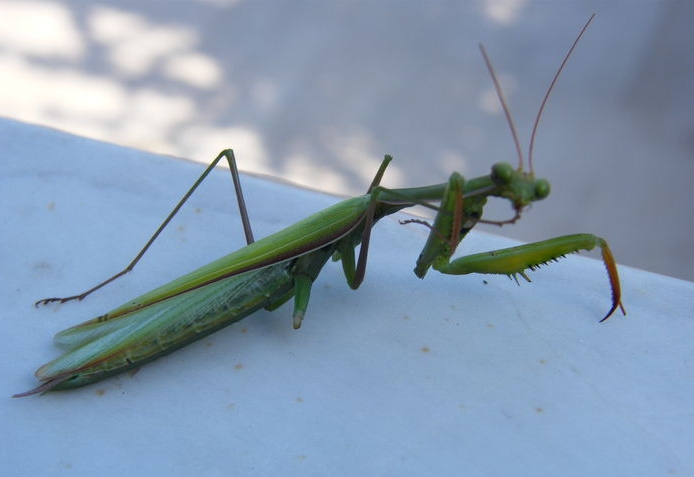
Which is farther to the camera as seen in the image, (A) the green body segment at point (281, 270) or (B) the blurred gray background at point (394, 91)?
(B) the blurred gray background at point (394, 91)

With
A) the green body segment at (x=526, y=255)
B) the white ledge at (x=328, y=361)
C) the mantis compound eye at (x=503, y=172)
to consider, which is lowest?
the white ledge at (x=328, y=361)

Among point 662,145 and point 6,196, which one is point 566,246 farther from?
point 662,145

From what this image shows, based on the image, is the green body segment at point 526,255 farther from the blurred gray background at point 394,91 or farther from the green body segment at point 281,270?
the blurred gray background at point 394,91

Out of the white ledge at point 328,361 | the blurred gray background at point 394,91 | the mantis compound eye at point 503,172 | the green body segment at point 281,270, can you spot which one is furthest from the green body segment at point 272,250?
the blurred gray background at point 394,91

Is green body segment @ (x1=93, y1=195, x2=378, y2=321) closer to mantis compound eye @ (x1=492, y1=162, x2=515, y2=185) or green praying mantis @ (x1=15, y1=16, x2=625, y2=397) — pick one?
green praying mantis @ (x1=15, y1=16, x2=625, y2=397)

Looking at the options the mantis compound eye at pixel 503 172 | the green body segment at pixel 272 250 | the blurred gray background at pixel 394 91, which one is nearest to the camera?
the mantis compound eye at pixel 503 172

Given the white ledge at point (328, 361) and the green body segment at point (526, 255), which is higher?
the green body segment at point (526, 255)

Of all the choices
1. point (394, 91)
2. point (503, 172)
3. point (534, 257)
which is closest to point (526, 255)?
point (534, 257)

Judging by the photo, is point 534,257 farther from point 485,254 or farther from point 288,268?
point 288,268
